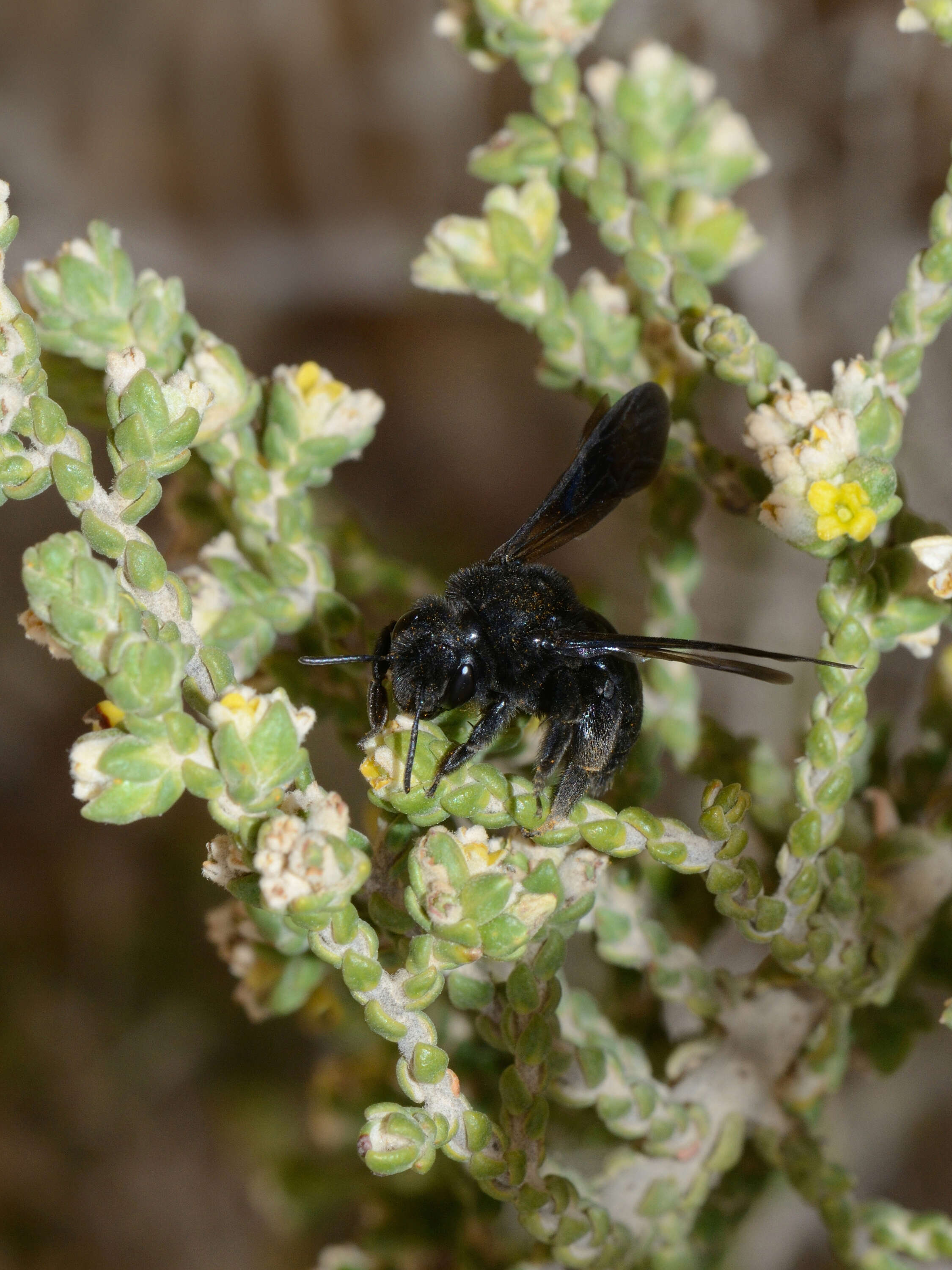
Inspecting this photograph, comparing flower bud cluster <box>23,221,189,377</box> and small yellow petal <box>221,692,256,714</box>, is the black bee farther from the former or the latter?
flower bud cluster <box>23,221,189,377</box>

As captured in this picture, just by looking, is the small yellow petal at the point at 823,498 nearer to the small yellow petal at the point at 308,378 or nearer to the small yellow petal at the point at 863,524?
the small yellow petal at the point at 863,524

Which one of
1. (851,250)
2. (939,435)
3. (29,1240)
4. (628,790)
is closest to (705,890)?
(628,790)

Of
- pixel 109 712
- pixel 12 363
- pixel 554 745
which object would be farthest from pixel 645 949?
pixel 12 363

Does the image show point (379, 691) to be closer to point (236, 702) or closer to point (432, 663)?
point (432, 663)

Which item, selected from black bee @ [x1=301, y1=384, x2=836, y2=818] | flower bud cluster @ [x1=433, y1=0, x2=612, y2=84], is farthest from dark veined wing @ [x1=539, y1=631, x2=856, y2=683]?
flower bud cluster @ [x1=433, y1=0, x2=612, y2=84]

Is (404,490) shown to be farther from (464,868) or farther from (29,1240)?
(464,868)

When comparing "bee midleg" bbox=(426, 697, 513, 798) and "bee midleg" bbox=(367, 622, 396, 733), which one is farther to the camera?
"bee midleg" bbox=(367, 622, 396, 733)

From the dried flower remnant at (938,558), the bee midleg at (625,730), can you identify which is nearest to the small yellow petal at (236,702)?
the bee midleg at (625,730)
